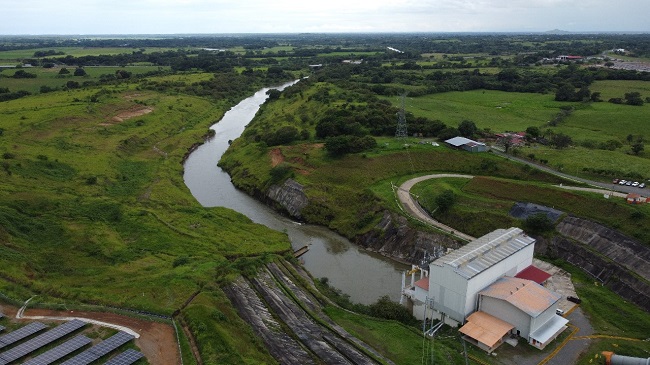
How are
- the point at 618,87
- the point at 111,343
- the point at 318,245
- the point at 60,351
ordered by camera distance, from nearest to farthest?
1. the point at 60,351
2. the point at 111,343
3. the point at 318,245
4. the point at 618,87

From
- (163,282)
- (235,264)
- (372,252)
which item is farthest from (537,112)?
(163,282)

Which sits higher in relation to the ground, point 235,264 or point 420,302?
point 235,264

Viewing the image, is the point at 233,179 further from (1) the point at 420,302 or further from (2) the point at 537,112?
(2) the point at 537,112

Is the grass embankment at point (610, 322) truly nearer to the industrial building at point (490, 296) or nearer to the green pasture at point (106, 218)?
the industrial building at point (490, 296)

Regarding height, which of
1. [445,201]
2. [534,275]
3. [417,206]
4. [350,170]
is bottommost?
[534,275]

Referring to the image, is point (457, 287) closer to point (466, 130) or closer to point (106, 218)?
point (106, 218)

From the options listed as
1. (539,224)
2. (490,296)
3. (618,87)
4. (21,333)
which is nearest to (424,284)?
(490,296)
